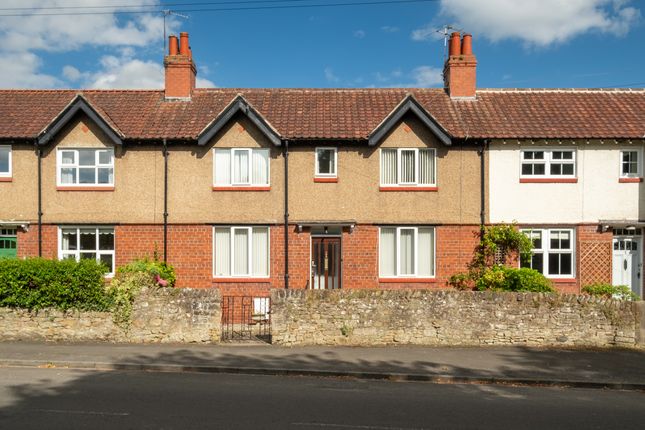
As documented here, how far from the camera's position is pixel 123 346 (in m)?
12.5

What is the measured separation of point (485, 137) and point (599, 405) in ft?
32.3

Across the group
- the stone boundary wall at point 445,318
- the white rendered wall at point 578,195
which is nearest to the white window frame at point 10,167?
the stone boundary wall at point 445,318

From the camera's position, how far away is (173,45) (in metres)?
19.0

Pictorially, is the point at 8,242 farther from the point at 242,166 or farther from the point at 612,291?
the point at 612,291

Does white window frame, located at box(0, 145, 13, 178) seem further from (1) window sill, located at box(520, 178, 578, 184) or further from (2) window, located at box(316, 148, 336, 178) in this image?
(1) window sill, located at box(520, 178, 578, 184)

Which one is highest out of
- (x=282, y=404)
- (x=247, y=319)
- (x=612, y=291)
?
(x=612, y=291)

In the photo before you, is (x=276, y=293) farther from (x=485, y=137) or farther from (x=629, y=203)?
(x=629, y=203)

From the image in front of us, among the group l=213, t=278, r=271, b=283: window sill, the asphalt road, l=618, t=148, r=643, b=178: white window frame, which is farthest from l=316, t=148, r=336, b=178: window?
l=618, t=148, r=643, b=178: white window frame

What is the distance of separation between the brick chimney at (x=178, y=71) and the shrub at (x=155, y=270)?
6.19 metres

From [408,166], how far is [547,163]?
445cm

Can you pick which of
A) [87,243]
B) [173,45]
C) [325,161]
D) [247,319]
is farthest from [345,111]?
[87,243]

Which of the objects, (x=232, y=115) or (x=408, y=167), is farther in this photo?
(x=408, y=167)

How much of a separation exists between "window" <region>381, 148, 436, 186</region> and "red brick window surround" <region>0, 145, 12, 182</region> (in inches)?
472

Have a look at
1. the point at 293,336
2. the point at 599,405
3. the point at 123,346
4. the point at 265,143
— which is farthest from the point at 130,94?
the point at 599,405
